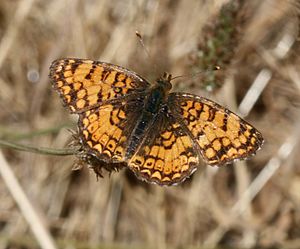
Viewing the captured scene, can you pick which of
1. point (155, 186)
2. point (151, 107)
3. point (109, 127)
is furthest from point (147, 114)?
point (155, 186)

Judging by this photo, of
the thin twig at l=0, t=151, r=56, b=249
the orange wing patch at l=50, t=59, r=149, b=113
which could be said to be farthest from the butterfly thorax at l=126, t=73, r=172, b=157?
the thin twig at l=0, t=151, r=56, b=249

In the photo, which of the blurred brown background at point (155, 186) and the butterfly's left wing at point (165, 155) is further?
the blurred brown background at point (155, 186)

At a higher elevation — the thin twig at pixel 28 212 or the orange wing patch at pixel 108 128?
the orange wing patch at pixel 108 128

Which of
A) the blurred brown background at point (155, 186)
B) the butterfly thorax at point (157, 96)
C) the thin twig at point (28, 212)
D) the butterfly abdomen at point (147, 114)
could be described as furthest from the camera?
the blurred brown background at point (155, 186)

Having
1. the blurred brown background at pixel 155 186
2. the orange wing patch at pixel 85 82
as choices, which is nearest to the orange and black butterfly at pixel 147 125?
the orange wing patch at pixel 85 82

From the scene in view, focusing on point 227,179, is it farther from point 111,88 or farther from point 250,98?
point 111,88

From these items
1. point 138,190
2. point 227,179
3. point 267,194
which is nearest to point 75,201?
point 138,190

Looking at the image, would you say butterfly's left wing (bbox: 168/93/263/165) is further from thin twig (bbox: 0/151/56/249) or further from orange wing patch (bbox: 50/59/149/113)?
thin twig (bbox: 0/151/56/249)

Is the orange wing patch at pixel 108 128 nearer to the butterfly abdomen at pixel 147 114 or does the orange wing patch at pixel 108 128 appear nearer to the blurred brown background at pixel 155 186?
the butterfly abdomen at pixel 147 114
